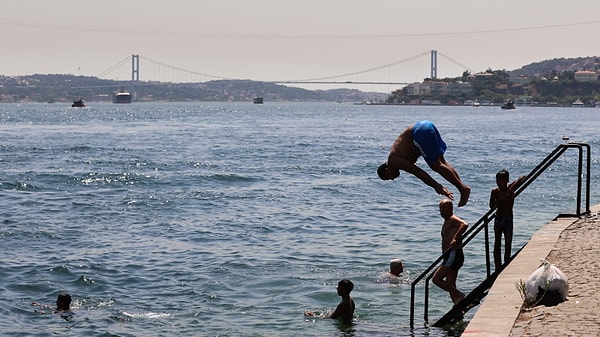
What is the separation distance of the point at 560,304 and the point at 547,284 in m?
0.22

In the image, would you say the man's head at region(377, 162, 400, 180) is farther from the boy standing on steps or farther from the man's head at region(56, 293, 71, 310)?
the man's head at region(56, 293, 71, 310)

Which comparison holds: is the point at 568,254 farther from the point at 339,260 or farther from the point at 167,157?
the point at 167,157

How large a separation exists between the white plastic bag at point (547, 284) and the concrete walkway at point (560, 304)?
11cm

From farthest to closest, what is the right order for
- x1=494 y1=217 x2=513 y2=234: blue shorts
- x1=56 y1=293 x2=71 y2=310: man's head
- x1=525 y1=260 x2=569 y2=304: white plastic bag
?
x1=56 y1=293 x2=71 y2=310: man's head < x1=494 y1=217 x2=513 y2=234: blue shorts < x1=525 y1=260 x2=569 y2=304: white plastic bag

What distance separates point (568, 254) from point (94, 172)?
33.5 metres

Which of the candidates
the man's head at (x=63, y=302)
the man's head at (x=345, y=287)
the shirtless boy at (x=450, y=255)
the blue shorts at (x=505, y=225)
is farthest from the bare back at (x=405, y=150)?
the man's head at (x=63, y=302)

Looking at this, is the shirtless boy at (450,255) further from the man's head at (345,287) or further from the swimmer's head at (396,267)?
the swimmer's head at (396,267)

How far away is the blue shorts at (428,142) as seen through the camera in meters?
9.46

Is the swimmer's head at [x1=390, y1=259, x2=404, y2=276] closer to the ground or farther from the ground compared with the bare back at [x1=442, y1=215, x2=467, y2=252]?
closer to the ground

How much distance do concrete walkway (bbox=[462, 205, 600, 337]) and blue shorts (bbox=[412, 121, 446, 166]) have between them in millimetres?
1518

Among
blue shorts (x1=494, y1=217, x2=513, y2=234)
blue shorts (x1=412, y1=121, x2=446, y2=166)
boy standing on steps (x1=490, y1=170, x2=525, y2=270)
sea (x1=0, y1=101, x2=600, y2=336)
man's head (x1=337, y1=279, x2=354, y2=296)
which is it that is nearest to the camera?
blue shorts (x1=412, y1=121, x2=446, y2=166)

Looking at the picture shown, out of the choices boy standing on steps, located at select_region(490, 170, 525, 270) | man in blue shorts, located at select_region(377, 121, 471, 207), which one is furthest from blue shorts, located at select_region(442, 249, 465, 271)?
man in blue shorts, located at select_region(377, 121, 471, 207)

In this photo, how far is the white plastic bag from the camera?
32.0ft

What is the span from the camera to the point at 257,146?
219 feet
